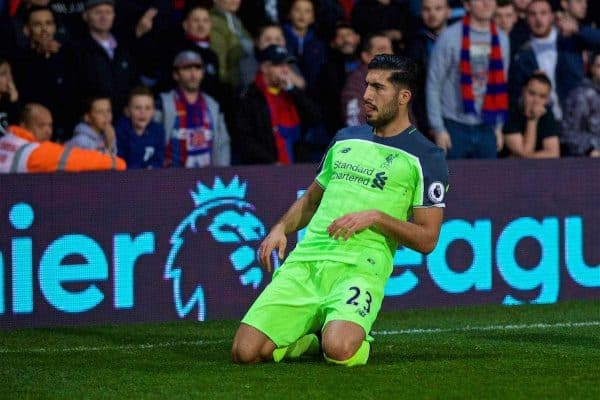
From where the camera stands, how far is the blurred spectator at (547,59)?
1416 cm

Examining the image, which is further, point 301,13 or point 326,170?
point 301,13

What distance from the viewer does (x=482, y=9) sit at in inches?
530

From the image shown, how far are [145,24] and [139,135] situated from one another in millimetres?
1612

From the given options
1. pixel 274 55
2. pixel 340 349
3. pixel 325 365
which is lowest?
pixel 325 365

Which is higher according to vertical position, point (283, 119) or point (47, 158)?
point (283, 119)

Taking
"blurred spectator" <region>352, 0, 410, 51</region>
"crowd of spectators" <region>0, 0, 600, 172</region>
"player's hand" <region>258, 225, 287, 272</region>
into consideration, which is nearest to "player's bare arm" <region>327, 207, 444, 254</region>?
"player's hand" <region>258, 225, 287, 272</region>

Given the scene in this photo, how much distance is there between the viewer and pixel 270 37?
13.2 m

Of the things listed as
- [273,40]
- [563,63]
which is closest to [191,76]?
[273,40]

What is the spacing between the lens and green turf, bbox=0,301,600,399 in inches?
276

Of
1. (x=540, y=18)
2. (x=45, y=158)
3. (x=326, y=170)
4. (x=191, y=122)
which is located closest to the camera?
(x=326, y=170)

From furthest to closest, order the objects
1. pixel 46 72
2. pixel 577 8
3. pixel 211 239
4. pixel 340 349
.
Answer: pixel 577 8, pixel 46 72, pixel 211 239, pixel 340 349

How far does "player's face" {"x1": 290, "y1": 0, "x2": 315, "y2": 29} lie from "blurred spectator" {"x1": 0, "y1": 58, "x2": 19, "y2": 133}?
3.18 metres

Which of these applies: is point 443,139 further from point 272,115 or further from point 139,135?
point 139,135

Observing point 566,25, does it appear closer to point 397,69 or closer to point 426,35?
point 426,35
